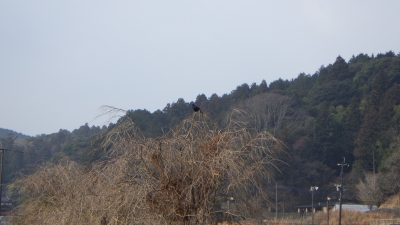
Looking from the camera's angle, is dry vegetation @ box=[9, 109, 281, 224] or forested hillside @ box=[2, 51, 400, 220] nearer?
dry vegetation @ box=[9, 109, 281, 224]

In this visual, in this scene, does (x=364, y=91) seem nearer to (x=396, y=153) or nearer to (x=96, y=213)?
(x=396, y=153)

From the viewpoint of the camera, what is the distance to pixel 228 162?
8.83 meters

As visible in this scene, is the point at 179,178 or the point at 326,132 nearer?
the point at 179,178

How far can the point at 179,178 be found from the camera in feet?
30.1

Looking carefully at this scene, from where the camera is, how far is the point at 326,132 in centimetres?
5544

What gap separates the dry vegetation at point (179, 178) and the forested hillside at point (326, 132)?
28.2m

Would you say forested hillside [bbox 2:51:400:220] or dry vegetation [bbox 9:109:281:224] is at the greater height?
forested hillside [bbox 2:51:400:220]

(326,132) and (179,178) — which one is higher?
(326,132)

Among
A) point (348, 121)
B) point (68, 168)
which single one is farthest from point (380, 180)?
point (68, 168)

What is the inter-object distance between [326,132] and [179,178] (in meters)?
48.5

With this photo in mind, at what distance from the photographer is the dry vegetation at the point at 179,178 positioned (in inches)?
351

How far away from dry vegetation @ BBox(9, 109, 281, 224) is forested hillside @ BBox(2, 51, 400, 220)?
1109 inches

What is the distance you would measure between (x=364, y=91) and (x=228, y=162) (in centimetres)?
6211

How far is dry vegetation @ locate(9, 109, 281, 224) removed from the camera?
8.92 m
